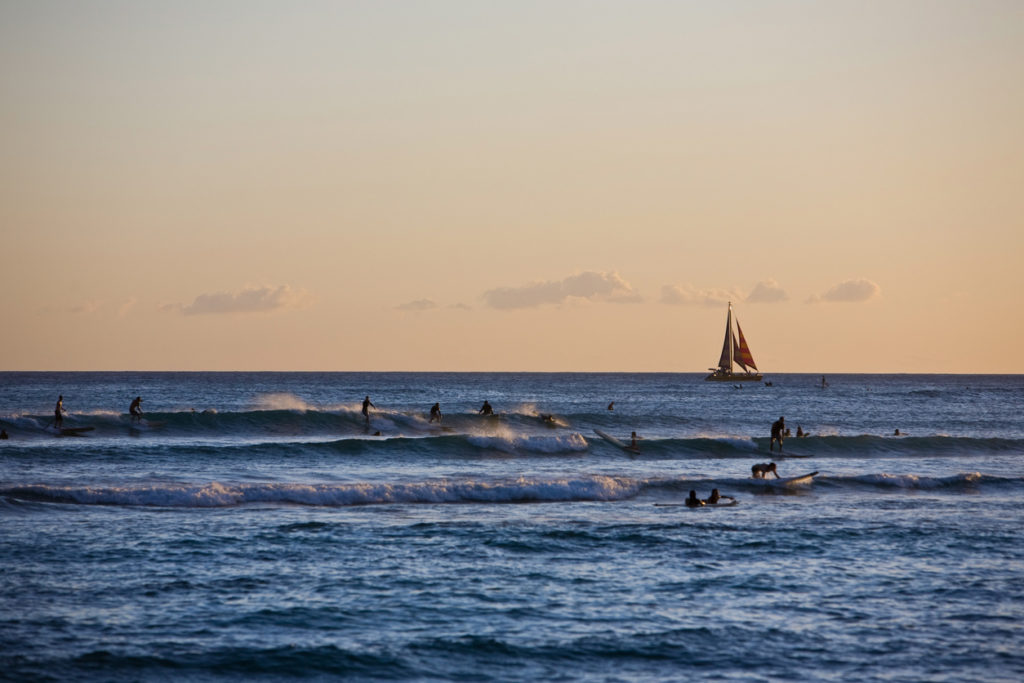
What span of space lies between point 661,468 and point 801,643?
26212mm

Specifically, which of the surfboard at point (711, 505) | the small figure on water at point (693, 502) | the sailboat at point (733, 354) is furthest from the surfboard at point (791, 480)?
the sailboat at point (733, 354)

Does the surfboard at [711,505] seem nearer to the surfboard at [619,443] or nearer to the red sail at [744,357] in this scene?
the surfboard at [619,443]

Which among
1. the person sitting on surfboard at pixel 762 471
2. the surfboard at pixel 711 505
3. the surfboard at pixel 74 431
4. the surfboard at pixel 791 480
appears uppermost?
the person sitting on surfboard at pixel 762 471

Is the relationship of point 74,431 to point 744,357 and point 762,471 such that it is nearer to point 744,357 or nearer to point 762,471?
point 762,471

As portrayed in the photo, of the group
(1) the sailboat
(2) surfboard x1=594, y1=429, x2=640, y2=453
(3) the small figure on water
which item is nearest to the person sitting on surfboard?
(3) the small figure on water

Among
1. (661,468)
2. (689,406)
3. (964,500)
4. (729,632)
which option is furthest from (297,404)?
(729,632)

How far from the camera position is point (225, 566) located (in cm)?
2142

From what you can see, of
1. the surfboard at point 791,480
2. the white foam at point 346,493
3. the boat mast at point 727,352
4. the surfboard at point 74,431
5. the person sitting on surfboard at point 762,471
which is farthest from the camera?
the boat mast at point 727,352

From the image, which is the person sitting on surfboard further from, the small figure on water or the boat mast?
the boat mast

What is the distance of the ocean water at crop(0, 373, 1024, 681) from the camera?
15.9 m

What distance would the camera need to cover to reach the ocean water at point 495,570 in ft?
52.1

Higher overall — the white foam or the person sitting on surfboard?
the person sitting on surfboard

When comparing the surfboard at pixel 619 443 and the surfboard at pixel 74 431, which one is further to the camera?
the surfboard at pixel 74 431

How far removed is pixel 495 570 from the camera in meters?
21.6
